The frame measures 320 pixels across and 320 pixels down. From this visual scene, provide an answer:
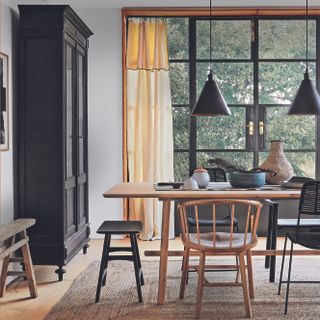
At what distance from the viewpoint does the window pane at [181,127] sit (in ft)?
20.2

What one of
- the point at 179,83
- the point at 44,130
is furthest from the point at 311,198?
the point at 179,83

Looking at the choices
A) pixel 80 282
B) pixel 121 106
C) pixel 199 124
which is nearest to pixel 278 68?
pixel 199 124

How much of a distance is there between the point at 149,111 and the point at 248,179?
2363mm

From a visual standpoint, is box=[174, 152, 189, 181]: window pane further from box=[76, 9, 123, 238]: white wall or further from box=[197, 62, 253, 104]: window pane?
box=[197, 62, 253, 104]: window pane

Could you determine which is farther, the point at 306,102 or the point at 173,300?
the point at 306,102

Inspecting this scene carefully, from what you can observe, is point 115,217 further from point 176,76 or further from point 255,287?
point 255,287

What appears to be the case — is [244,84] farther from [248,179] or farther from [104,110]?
[248,179]

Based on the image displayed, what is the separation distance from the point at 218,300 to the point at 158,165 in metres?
2.52

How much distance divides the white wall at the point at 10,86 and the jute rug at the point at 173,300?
804 mm

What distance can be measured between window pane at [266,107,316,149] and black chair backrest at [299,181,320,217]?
→ 9.33 ft

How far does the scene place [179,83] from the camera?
20.2 feet

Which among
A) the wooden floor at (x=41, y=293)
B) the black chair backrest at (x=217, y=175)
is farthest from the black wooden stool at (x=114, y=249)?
the black chair backrest at (x=217, y=175)

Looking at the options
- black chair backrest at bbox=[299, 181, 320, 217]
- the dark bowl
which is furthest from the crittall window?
Result: black chair backrest at bbox=[299, 181, 320, 217]

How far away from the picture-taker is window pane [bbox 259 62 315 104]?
6.11m
